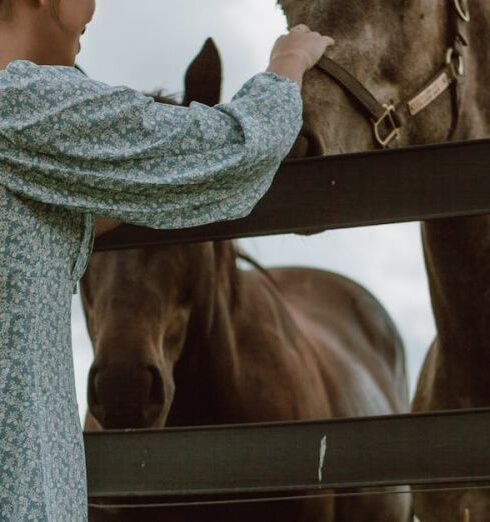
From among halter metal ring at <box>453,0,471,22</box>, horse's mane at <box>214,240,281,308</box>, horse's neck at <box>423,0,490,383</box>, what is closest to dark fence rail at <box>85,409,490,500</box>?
horse's neck at <box>423,0,490,383</box>

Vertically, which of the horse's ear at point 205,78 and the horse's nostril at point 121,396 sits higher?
the horse's ear at point 205,78

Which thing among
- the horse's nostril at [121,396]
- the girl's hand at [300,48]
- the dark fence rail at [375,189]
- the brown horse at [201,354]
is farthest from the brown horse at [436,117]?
the horse's nostril at [121,396]

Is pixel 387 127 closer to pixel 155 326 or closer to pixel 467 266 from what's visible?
pixel 467 266

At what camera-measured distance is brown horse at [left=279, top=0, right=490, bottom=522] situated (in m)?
3.15

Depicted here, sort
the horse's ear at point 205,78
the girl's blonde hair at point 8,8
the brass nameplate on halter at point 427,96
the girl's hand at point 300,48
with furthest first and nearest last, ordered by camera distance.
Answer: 1. the horse's ear at point 205,78
2. the brass nameplate on halter at point 427,96
3. the girl's hand at point 300,48
4. the girl's blonde hair at point 8,8

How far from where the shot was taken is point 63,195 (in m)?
1.73

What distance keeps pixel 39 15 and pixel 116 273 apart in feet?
6.98

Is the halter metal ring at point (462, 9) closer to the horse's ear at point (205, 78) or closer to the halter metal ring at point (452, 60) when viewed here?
the halter metal ring at point (452, 60)

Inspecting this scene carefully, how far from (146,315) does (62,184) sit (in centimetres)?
207

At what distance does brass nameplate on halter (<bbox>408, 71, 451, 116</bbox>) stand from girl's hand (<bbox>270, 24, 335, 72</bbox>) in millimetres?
1052

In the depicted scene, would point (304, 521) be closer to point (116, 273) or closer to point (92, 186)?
point (116, 273)

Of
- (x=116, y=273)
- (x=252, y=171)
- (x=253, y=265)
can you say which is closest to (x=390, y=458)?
(x=252, y=171)

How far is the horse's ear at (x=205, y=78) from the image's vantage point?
3.97 metres

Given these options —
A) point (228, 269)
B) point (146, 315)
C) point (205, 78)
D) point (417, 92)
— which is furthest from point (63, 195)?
point (228, 269)
